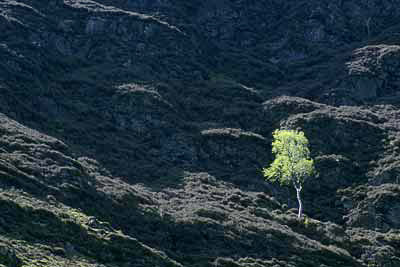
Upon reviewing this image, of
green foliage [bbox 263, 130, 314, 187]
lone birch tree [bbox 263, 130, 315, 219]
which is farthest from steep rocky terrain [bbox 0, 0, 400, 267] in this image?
green foliage [bbox 263, 130, 314, 187]

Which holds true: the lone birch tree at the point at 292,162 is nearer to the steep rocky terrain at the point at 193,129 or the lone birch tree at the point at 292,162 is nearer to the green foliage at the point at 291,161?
the green foliage at the point at 291,161

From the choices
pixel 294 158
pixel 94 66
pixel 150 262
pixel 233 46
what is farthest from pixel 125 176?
Result: pixel 233 46

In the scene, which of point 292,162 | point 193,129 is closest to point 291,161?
point 292,162

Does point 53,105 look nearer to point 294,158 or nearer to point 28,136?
point 28,136

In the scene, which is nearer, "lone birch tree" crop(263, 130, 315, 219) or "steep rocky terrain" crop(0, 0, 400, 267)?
"steep rocky terrain" crop(0, 0, 400, 267)

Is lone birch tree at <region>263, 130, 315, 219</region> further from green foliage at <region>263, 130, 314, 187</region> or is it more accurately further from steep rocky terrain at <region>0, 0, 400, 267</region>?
steep rocky terrain at <region>0, 0, 400, 267</region>

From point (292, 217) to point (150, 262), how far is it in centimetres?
1702

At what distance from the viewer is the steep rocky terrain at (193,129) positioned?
4141 centimetres

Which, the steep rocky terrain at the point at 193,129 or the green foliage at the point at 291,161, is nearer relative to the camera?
the steep rocky terrain at the point at 193,129

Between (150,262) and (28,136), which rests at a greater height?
(28,136)

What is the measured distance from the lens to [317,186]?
57500 mm

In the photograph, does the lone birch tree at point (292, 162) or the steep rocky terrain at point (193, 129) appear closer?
the steep rocky terrain at point (193, 129)

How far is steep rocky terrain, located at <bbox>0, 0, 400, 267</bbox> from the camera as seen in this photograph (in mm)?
41406

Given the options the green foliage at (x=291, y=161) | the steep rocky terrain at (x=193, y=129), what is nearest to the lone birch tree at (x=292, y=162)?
the green foliage at (x=291, y=161)
